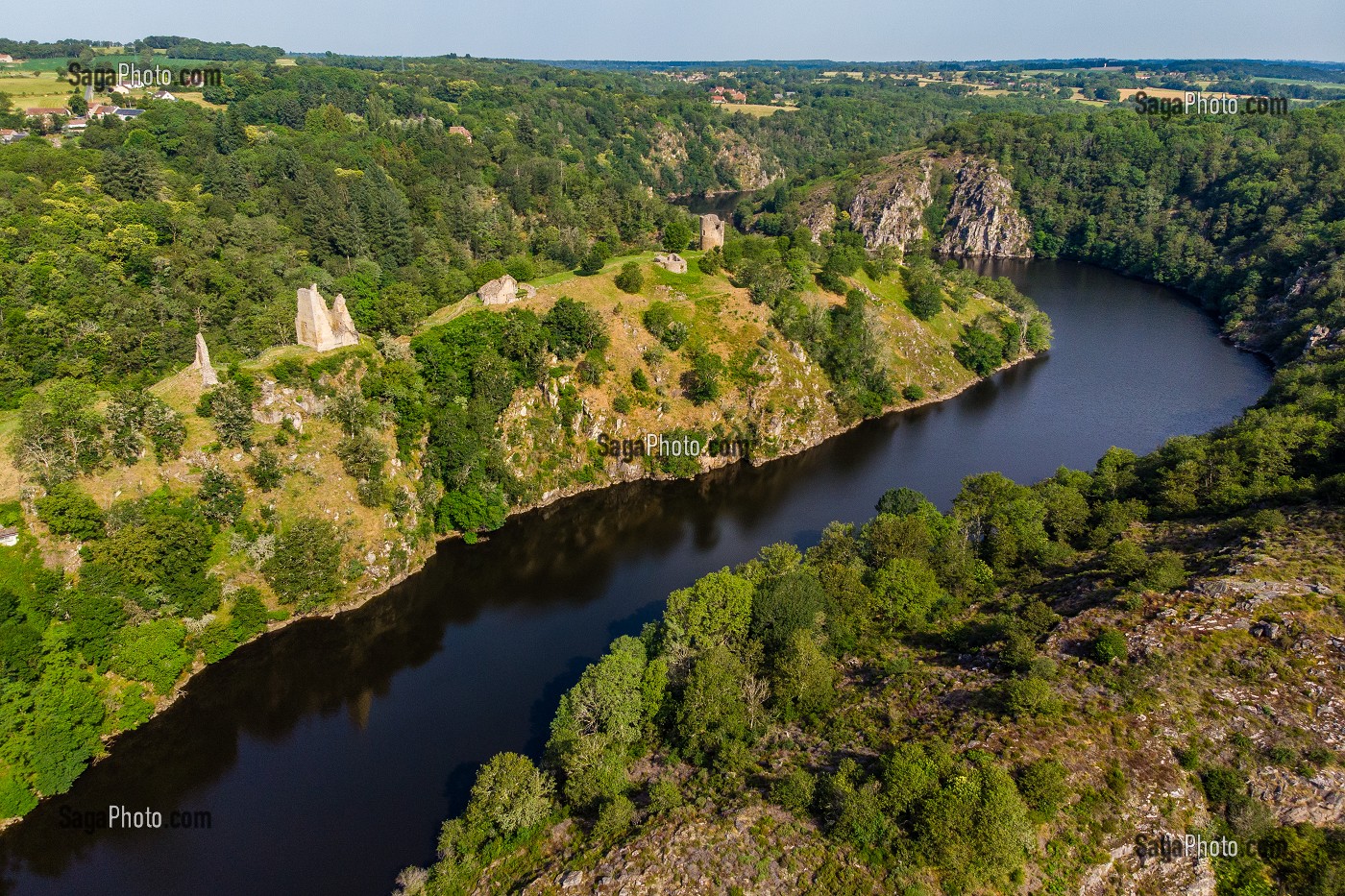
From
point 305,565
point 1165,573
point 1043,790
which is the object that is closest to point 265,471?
point 305,565

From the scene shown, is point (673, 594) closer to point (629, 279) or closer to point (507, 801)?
point (507, 801)

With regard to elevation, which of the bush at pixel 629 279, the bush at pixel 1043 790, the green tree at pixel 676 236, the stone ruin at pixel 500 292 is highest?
the green tree at pixel 676 236

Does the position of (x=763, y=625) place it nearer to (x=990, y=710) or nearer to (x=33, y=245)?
(x=990, y=710)

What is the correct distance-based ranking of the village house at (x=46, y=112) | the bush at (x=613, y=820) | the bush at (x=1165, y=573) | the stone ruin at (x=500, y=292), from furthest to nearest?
1. the village house at (x=46, y=112)
2. the stone ruin at (x=500, y=292)
3. the bush at (x=1165, y=573)
4. the bush at (x=613, y=820)

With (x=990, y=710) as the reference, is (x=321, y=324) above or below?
above

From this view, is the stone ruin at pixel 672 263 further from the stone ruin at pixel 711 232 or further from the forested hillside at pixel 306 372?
the stone ruin at pixel 711 232

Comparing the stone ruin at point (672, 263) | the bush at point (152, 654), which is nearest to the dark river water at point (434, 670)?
the bush at point (152, 654)

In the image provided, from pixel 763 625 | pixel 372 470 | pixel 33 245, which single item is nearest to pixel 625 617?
pixel 763 625
